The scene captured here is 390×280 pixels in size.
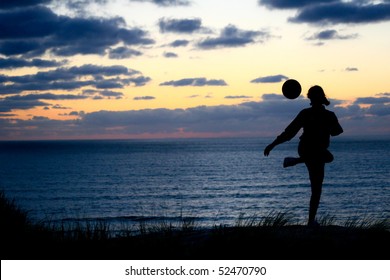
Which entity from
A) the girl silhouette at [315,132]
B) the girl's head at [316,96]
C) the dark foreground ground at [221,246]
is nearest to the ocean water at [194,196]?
the girl silhouette at [315,132]

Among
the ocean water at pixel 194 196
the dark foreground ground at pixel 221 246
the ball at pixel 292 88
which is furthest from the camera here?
the ocean water at pixel 194 196

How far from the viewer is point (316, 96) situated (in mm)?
8906

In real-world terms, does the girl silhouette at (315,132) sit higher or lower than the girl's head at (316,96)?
lower

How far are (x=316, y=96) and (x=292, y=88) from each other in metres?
0.52

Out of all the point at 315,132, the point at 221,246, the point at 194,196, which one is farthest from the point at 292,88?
the point at 194,196

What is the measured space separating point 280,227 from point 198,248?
6.26 ft

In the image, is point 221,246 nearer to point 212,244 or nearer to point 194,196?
point 212,244

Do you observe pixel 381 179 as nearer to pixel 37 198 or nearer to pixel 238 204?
pixel 238 204

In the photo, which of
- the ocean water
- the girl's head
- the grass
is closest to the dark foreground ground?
the grass

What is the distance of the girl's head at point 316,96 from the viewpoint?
8906 millimetres

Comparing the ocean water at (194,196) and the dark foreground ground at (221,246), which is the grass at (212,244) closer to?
the dark foreground ground at (221,246)

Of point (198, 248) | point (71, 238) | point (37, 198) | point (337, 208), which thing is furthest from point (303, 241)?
point (37, 198)

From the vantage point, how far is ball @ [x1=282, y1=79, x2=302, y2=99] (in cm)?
870

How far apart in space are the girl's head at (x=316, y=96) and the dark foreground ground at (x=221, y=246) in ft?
7.75
